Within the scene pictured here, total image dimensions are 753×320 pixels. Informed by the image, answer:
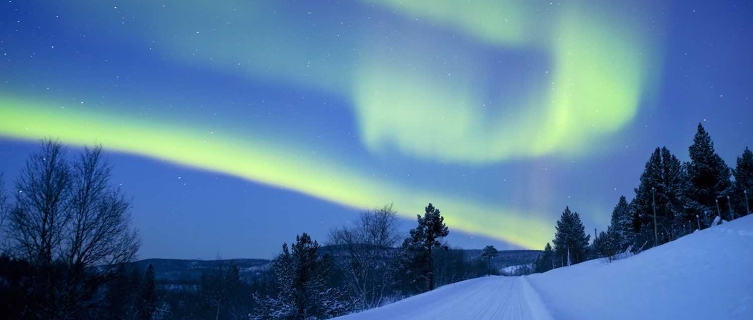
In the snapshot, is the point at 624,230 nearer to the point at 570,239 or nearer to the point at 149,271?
the point at 570,239

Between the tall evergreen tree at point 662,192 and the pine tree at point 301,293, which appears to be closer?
the pine tree at point 301,293

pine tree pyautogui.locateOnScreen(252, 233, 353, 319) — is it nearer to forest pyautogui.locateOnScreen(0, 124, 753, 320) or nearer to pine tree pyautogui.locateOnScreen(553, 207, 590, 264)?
forest pyautogui.locateOnScreen(0, 124, 753, 320)

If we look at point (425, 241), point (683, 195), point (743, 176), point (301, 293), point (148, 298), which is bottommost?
point (148, 298)

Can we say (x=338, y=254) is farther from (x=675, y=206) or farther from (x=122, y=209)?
(x=675, y=206)

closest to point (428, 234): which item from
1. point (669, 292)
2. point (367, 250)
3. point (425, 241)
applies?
point (425, 241)

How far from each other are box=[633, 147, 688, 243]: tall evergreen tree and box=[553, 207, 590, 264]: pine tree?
74.4 ft

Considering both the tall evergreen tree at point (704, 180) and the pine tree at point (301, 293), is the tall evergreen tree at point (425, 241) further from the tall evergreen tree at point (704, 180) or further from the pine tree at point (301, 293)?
the tall evergreen tree at point (704, 180)

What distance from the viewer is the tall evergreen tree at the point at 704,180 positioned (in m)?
49.1

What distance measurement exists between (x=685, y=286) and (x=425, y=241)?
152 ft

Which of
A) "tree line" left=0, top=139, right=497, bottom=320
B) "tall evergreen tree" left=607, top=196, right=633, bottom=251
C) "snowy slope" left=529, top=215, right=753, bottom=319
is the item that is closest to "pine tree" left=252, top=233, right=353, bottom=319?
"tree line" left=0, top=139, right=497, bottom=320

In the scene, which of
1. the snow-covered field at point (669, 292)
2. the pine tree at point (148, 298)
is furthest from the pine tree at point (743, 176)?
the pine tree at point (148, 298)

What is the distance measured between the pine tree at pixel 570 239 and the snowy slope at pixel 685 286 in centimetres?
7934

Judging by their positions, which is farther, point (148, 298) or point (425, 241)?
point (148, 298)

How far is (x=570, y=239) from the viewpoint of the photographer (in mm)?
86188
